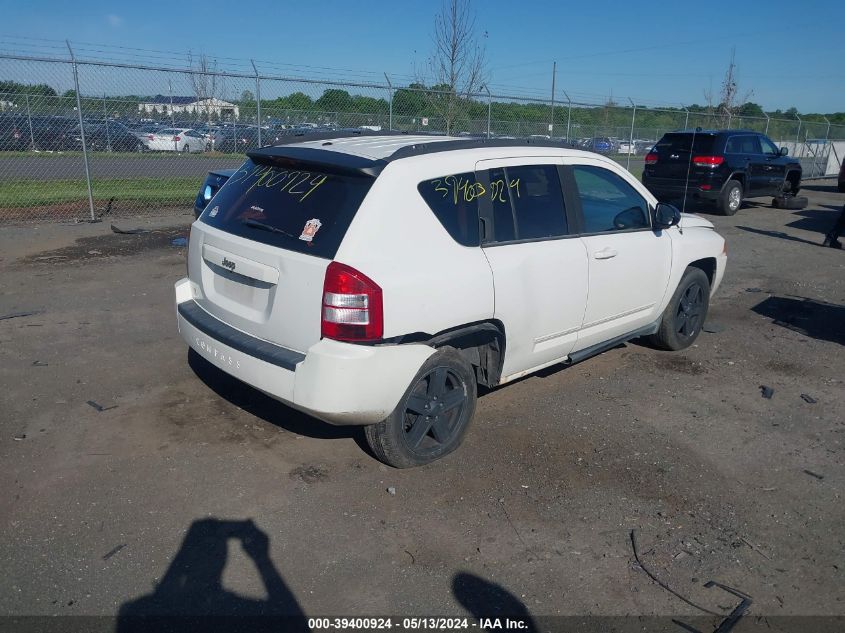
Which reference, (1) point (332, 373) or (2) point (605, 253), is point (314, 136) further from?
(2) point (605, 253)

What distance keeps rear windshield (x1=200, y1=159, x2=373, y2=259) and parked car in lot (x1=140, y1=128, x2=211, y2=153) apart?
34.0 ft

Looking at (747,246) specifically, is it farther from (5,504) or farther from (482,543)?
(5,504)

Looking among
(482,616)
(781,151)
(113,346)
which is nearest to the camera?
(482,616)

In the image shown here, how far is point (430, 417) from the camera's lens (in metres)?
4.05

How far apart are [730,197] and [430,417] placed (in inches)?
513

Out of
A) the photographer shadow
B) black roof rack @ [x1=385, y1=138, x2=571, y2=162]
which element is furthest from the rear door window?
the photographer shadow

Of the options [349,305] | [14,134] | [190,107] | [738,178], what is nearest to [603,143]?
[738,178]

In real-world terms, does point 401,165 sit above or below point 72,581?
above

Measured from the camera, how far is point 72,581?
300 centimetres

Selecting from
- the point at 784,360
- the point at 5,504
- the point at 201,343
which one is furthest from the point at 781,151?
the point at 5,504

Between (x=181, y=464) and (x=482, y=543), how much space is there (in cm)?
181

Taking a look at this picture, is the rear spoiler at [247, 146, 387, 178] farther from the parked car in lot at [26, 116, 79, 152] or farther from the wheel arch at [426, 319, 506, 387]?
the parked car in lot at [26, 116, 79, 152]

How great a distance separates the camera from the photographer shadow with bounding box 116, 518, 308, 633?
279 cm

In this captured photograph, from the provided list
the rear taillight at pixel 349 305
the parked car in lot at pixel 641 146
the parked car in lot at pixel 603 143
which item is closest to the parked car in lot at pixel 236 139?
the parked car in lot at pixel 603 143
